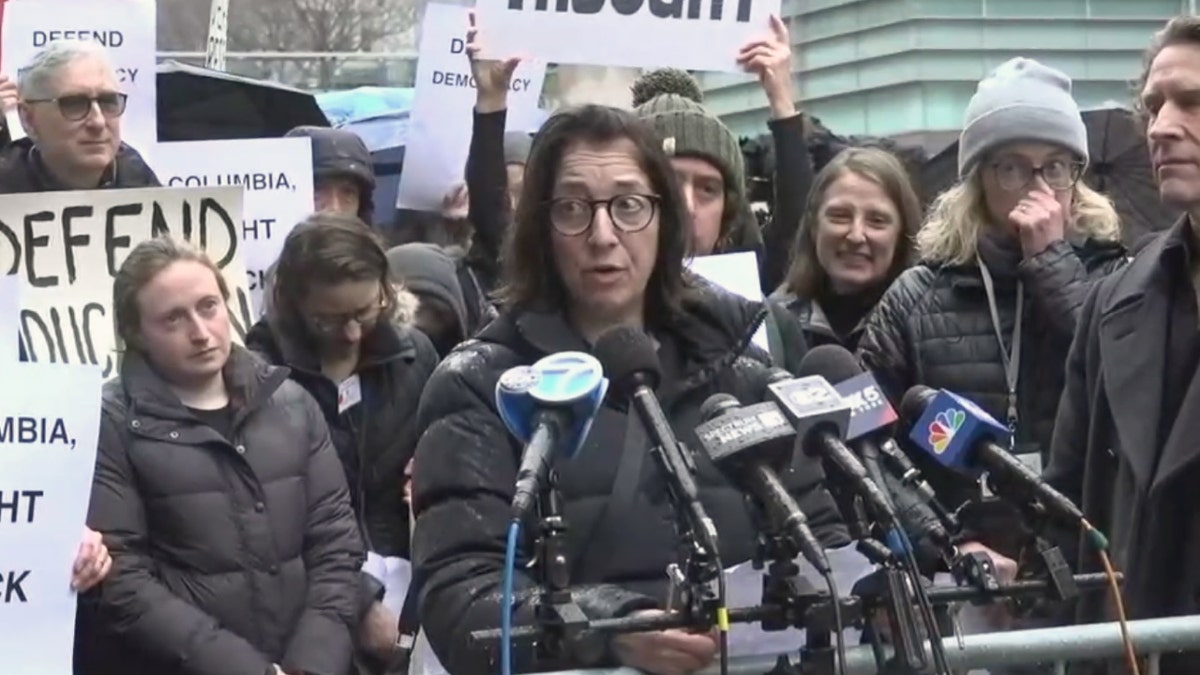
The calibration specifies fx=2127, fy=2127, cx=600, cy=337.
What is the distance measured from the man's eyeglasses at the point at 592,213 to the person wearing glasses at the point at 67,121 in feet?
9.14

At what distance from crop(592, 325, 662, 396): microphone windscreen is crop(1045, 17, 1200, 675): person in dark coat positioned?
1138 mm

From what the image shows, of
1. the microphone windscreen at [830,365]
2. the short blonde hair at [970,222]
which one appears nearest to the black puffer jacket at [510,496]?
the microphone windscreen at [830,365]

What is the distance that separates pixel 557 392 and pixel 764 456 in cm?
28

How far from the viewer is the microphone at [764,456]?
2.68 metres

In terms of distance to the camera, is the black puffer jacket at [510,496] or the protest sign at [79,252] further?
the protest sign at [79,252]

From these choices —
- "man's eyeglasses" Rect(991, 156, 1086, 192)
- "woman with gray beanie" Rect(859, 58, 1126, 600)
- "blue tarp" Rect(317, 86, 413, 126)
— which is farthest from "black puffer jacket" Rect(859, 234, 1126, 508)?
"blue tarp" Rect(317, 86, 413, 126)

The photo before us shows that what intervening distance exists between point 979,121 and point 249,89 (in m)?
6.18

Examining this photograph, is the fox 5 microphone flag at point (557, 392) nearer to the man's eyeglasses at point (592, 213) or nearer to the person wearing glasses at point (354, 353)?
the man's eyeglasses at point (592, 213)

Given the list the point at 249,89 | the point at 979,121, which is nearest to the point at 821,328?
the point at 979,121

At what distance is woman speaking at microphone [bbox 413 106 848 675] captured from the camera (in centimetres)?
322

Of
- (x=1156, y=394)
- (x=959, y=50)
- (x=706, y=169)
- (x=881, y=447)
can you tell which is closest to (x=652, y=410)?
(x=881, y=447)

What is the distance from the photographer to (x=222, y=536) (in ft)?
15.3

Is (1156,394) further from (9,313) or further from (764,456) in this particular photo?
(9,313)

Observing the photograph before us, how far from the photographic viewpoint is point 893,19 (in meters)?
Answer: 14.6
